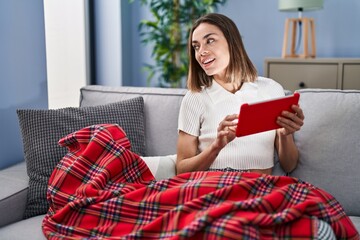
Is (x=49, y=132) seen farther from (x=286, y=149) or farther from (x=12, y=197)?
(x=286, y=149)

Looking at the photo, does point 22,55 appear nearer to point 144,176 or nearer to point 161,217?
point 144,176

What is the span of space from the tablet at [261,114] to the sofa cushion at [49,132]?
553 millimetres

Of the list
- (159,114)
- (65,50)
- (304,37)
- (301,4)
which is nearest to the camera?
(159,114)

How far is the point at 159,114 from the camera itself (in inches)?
79.9

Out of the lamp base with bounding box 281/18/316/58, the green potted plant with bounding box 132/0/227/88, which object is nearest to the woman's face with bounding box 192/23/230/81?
the lamp base with bounding box 281/18/316/58

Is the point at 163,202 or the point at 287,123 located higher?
the point at 287,123

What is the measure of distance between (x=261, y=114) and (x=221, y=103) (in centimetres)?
31

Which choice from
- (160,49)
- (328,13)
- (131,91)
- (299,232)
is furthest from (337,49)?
(299,232)

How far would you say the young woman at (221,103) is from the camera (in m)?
1.75

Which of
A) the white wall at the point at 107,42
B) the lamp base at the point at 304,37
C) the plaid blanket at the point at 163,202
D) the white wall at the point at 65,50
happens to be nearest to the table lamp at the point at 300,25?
the lamp base at the point at 304,37

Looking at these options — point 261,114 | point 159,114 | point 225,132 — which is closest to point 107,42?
point 159,114

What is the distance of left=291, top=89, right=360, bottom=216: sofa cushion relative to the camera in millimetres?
1745

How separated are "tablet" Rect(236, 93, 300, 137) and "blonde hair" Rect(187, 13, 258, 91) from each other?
30 centimetres

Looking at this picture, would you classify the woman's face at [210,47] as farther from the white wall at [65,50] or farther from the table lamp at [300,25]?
the table lamp at [300,25]
